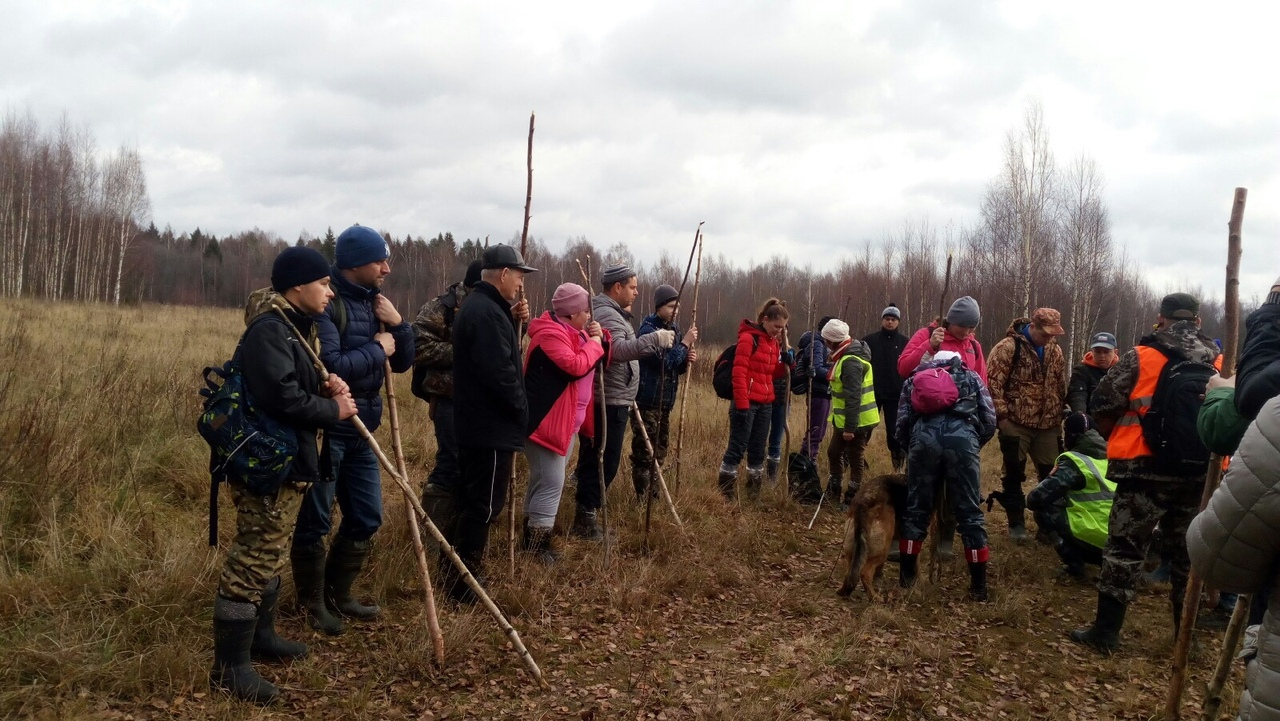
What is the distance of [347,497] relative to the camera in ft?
13.0

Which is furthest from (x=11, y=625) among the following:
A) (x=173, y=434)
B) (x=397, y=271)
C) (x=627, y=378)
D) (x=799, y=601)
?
(x=397, y=271)

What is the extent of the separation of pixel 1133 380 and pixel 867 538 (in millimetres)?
1943

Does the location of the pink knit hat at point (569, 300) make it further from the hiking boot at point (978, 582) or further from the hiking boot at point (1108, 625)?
the hiking boot at point (1108, 625)

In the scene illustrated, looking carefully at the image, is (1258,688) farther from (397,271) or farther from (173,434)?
(397,271)

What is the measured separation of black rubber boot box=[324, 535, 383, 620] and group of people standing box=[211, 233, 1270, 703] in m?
0.01

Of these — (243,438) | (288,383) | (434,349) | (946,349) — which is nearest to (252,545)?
(243,438)

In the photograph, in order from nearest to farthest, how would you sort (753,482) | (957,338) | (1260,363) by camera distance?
(1260,363)
(957,338)
(753,482)

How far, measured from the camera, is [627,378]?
592 centimetres

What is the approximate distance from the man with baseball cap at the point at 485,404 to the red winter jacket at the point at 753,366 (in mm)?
3205

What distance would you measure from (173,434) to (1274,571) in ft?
24.1

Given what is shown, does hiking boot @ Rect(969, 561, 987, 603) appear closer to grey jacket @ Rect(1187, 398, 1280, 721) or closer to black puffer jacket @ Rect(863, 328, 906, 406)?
grey jacket @ Rect(1187, 398, 1280, 721)

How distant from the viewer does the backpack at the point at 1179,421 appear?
4242 mm

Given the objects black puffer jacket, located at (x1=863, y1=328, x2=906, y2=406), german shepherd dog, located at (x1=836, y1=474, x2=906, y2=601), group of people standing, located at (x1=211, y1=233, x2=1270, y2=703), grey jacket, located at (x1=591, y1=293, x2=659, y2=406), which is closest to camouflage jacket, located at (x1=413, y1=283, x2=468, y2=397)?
group of people standing, located at (x1=211, y1=233, x2=1270, y2=703)

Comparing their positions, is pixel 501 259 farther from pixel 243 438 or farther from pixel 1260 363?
pixel 1260 363
